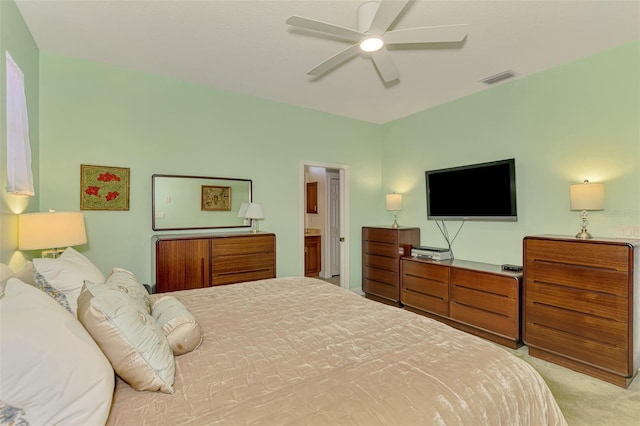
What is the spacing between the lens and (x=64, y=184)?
298cm

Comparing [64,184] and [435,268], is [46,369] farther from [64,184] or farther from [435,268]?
[435,268]

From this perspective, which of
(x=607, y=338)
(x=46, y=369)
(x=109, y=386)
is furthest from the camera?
(x=607, y=338)

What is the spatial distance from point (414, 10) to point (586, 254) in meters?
2.36

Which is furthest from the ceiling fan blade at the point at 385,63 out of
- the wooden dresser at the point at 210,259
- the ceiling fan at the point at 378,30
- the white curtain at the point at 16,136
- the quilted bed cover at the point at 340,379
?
the white curtain at the point at 16,136

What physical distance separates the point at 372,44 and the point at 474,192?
7.71 feet

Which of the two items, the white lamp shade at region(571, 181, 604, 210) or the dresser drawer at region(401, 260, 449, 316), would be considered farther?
the dresser drawer at region(401, 260, 449, 316)

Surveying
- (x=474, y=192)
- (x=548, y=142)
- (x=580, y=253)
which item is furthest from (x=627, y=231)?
(x=474, y=192)

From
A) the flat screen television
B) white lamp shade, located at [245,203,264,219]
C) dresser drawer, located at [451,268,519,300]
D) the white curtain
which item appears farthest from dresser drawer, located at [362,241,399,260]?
the white curtain

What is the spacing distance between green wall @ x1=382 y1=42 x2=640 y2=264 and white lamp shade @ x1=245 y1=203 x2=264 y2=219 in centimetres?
233

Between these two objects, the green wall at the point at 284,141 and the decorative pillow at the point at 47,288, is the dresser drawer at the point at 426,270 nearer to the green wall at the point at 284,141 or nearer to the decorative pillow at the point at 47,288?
the green wall at the point at 284,141

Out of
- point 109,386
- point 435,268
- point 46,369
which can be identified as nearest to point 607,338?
point 435,268

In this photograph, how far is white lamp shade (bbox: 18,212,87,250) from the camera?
213 cm

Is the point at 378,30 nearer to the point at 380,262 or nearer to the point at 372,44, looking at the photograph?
the point at 372,44

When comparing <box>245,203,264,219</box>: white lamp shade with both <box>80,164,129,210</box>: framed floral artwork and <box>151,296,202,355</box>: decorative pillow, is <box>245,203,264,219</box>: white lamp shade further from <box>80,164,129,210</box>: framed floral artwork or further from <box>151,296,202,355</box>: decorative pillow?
<box>151,296,202,355</box>: decorative pillow
